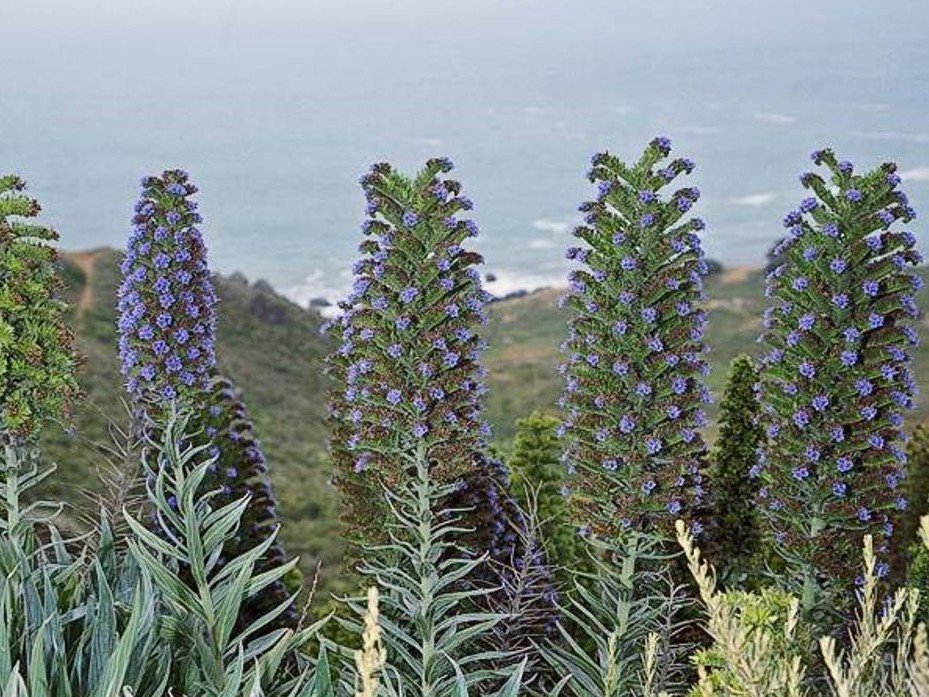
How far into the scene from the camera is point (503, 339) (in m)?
40.5

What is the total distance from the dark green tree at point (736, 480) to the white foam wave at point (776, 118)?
59.1 metres

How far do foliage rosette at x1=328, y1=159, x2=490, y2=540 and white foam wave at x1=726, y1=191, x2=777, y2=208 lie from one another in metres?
47.9

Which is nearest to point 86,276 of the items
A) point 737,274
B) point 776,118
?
point 737,274

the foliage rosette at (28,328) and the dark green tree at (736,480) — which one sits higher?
the foliage rosette at (28,328)

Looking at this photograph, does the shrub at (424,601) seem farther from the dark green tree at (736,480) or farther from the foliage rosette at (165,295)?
the dark green tree at (736,480)

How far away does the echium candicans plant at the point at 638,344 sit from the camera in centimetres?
479

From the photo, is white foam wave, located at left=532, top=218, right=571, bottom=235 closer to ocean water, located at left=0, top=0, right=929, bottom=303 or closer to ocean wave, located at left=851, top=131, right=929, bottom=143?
ocean water, located at left=0, top=0, right=929, bottom=303

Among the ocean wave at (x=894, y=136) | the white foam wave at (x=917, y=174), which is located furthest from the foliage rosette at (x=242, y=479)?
the ocean wave at (x=894, y=136)

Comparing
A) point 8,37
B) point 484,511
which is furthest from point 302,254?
point 8,37

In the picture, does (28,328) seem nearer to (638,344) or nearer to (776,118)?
(638,344)

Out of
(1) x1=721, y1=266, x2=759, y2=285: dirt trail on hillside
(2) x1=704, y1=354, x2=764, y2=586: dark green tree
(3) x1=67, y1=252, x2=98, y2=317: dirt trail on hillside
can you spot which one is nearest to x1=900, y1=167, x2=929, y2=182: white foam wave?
(1) x1=721, y1=266, x2=759, y2=285: dirt trail on hillside

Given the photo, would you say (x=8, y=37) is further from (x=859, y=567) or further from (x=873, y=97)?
(x=859, y=567)

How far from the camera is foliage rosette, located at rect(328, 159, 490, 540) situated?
182 inches

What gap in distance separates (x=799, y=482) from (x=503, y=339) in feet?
116
